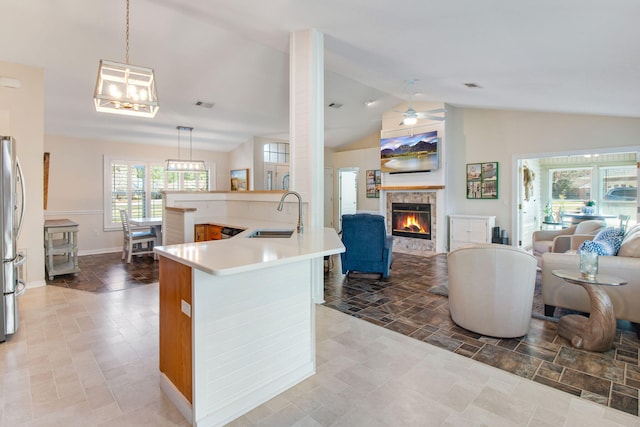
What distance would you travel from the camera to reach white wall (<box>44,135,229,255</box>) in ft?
22.5

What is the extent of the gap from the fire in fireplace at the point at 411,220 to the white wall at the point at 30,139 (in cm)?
673

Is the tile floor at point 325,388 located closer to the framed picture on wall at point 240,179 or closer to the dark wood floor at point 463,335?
the dark wood floor at point 463,335

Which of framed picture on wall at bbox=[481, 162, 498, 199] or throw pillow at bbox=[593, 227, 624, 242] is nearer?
throw pillow at bbox=[593, 227, 624, 242]

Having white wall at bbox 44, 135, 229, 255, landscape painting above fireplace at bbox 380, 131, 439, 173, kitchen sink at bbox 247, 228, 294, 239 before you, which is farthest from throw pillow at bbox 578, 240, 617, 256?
white wall at bbox 44, 135, 229, 255

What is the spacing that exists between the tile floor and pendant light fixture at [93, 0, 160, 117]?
6.60 ft

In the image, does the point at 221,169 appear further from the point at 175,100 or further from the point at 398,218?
the point at 398,218

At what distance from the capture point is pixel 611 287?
294 centimetres

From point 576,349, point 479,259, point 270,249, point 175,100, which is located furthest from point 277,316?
point 175,100

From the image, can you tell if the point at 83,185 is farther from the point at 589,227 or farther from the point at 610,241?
the point at 589,227

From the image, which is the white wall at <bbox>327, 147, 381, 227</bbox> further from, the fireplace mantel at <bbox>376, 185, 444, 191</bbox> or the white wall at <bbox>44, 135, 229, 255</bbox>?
the white wall at <bbox>44, 135, 229, 255</bbox>

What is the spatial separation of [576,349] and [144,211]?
846cm

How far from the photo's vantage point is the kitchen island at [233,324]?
171cm

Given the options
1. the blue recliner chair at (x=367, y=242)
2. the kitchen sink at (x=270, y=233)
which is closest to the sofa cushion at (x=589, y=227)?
the blue recliner chair at (x=367, y=242)

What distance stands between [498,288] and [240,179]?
295 inches
